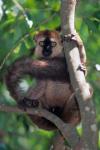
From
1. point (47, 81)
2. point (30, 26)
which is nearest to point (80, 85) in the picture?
point (47, 81)

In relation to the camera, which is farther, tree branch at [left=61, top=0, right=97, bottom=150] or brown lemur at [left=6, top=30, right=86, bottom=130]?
brown lemur at [left=6, top=30, right=86, bottom=130]

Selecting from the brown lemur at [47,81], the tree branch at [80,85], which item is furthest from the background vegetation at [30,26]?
the tree branch at [80,85]

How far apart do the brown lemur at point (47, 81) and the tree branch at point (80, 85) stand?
27.4 inches

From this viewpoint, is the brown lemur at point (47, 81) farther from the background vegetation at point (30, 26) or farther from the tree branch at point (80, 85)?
the tree branch at point (80, 85)

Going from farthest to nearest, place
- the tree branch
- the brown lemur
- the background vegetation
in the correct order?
the background vegetation → the brown lemur → the tree branch

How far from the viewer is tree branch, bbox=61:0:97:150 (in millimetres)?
4477

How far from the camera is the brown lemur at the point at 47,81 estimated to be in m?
5.42

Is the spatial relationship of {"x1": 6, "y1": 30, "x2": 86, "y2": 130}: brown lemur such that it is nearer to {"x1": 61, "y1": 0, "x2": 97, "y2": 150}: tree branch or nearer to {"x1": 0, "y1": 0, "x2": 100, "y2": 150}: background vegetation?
{"x1": 0, "y1": 0, "x2": 100, "y2": 150}: background vegetation

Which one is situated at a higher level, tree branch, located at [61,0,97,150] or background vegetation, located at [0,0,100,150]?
tree branch, located at [61,0,97,150]

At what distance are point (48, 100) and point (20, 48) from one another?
60 cm

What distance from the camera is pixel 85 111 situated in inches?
179

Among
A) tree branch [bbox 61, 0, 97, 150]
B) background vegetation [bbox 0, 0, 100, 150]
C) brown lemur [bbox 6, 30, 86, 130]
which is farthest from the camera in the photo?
background vegetation [bbox 0, 0, 100, 150]

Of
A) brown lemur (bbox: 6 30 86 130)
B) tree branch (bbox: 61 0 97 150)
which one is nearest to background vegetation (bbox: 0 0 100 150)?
brown lemur (bbox: 6 30 86 130)

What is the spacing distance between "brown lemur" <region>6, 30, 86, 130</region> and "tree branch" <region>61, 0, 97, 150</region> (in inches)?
27.4
